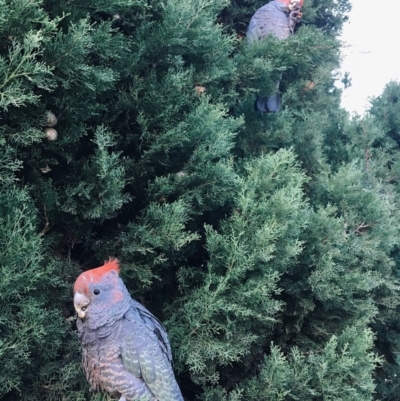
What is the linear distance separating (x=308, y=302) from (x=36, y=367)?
61.6 inches

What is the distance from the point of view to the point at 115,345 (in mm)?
1759

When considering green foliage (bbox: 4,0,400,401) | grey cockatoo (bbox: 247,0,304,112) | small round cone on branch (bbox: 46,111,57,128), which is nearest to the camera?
green foliage (bbox: 4,0,400,401)

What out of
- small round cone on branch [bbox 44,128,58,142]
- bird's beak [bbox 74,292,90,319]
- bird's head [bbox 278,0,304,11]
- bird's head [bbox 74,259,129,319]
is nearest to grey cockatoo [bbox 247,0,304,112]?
bird's head [bbox 278,0,304,11]

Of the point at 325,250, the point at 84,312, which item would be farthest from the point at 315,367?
the point at 84,312

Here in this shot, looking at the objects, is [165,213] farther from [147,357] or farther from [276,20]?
[276,20]

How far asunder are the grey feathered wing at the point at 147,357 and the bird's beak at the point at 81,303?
0.18 meters

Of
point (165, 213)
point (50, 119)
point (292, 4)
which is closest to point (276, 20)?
point (292, 4)

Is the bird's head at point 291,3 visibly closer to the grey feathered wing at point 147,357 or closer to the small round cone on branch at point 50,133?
the small round cone on branch at point 50,133

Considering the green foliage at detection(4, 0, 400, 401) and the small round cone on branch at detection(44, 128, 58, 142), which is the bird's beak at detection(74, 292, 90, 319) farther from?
the small round cone on branch at detection(44, 128, 58, 142)

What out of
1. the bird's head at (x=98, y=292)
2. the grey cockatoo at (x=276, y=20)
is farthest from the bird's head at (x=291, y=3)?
the bird's head at (x=98, y=292)

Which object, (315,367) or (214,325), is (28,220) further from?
(315,367)

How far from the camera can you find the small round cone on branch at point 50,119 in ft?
5.89

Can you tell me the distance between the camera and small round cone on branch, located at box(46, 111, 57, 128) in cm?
179

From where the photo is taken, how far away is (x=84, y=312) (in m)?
1.70
